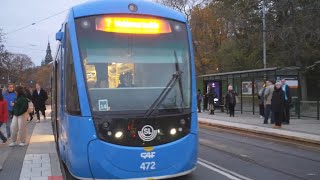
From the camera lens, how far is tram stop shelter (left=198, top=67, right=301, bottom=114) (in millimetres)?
23237

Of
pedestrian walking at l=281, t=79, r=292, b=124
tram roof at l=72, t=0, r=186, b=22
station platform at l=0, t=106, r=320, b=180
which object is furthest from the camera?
pedestrian walking at l=281, t=79, r=292, b=124

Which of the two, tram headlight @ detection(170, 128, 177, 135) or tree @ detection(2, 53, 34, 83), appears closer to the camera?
tram headlight @ detection(170, 128, 177, 135)

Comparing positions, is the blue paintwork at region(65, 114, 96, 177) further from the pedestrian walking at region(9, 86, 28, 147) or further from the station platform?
Result: the pedestrian walking at region(9, 86, 28, 147)

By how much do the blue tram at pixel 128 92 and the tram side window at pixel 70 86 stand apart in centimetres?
2

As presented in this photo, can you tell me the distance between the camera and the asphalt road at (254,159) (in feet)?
30.8

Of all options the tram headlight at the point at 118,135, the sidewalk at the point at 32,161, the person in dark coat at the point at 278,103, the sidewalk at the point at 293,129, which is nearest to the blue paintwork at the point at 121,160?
the tram headlight at the point at 118,135

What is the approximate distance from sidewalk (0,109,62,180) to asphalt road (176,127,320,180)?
8.22ft

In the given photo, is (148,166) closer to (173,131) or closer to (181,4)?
(173,131)

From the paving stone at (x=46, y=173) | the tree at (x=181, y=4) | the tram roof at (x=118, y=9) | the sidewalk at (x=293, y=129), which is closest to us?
the tram roof at (x=118, y=9)

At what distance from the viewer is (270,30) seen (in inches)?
1268

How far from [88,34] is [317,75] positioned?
34.3 metres

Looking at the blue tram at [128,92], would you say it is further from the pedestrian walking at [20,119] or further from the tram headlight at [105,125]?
the pedestrian walking at [20,119]

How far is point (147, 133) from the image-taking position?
7820 mm

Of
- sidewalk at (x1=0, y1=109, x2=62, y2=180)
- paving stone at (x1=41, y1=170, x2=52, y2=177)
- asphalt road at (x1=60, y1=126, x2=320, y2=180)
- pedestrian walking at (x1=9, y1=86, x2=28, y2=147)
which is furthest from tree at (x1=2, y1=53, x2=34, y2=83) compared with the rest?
paving stone at (x1=41, y1=170, x2=52, y2=177)
